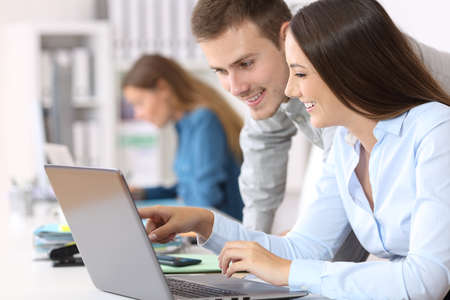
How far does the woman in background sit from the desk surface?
47.9 inches

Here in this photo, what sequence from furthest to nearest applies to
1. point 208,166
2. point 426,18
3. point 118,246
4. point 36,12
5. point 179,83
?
1. point 36,12
2. point 179,83
3. point 208,166
4. point 426,18
5. point 118,246

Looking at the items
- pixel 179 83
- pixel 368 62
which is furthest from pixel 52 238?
pixel 179 83

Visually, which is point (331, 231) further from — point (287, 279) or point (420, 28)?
point (420, 28)

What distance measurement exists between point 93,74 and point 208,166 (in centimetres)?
139

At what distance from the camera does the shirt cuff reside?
1.22 metres

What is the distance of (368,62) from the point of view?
50.3 inches

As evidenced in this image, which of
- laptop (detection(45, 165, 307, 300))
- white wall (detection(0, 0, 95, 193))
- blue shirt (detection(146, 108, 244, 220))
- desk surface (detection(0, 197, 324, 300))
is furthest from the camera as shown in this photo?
white wall (detection(0, 0, 95, 193))

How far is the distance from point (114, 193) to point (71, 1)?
372 centimetres

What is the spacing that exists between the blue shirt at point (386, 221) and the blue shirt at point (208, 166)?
1.62 meters

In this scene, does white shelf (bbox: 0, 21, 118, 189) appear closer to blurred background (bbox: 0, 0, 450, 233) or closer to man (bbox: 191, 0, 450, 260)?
blurred background (bbox: 0, 0, 450, 233)

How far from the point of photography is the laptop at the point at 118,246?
1.11 m

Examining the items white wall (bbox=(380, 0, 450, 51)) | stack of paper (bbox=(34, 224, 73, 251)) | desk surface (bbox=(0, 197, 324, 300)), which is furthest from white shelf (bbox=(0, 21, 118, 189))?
stack of paper (bbox=(34, 224, 73, 251))

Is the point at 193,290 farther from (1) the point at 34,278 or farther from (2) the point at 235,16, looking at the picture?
(2) the point at 235,16

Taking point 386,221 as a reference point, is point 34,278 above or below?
below
